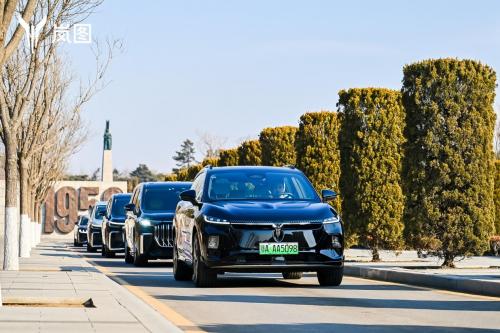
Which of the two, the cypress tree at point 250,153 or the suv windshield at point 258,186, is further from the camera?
the cypress tree at point 250,153

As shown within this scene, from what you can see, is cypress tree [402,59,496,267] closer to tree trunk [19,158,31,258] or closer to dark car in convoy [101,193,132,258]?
tree trunk [19,158,31,258]

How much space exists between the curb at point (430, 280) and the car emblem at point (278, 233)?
2760 mm

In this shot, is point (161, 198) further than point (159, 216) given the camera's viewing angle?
Yes

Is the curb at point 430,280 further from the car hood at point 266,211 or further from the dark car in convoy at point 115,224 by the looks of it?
the dark car in convoy at point 115,224

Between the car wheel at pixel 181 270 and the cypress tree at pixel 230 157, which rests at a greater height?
the cypress tree at pixel 230 157

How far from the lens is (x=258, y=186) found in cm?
1862

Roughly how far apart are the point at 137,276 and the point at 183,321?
32.1ft

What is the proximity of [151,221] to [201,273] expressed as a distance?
905 centimetres

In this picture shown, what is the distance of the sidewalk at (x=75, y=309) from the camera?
34.1 feet

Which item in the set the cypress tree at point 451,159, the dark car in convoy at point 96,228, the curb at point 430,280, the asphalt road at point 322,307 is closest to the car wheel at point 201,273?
the asphalt road at point 322,307

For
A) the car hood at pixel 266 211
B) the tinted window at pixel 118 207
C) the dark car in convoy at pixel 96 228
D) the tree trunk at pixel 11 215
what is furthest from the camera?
the dark car in convoy at pixel 96 228

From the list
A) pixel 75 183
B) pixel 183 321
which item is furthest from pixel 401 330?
pixel 75 183

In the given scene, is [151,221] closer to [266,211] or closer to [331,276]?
[331,276]

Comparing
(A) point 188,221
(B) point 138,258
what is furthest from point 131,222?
(A) point 188,221
